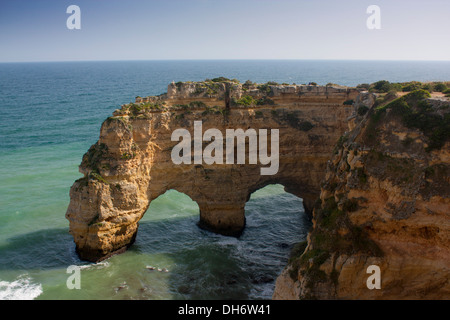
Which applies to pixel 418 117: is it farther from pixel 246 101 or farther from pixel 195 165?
pixel 195 165

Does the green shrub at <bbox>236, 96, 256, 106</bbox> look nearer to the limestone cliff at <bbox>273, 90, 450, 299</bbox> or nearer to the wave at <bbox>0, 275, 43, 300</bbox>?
the limestone cliff at <bbox>273, 90, 450, 299</bbox>

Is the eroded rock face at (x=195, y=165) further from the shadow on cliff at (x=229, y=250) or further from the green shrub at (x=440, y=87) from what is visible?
the green shrub at (x=440, y=87)

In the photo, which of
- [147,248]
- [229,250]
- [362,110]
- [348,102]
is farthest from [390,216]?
[147,248]

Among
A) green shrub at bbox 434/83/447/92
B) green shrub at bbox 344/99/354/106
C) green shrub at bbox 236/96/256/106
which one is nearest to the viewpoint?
green shrub at bbox 434/83/447/92

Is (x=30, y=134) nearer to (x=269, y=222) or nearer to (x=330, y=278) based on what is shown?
(x=269, y=222)

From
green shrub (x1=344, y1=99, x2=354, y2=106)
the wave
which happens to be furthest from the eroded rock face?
the wave

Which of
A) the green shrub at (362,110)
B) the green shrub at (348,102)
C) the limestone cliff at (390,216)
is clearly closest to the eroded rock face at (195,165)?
the green shrub at (348,102)
